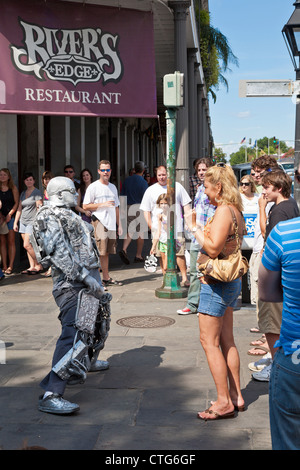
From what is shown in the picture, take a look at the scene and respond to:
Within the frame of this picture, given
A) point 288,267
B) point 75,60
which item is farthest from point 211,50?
point 288,267

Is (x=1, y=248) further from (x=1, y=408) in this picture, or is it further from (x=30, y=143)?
(x=1, y=408)

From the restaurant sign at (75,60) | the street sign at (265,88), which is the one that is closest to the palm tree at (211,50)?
the restaurant sign at (75,60)

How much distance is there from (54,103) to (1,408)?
6.80m

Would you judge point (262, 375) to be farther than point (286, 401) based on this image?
Yes

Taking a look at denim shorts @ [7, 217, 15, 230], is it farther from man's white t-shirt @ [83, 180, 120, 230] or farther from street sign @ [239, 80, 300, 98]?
street sign @ [239, 80, 300, 98]

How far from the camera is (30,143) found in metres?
13.7

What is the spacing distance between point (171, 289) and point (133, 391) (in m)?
4.00

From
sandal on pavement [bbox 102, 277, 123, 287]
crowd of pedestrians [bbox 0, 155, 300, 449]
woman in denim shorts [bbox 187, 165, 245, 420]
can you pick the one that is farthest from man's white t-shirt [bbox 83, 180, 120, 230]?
woman in denim shorts [bbox 187, 165, 245, 420]

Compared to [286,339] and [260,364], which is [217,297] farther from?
[286,339]

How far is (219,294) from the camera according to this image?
4457mm

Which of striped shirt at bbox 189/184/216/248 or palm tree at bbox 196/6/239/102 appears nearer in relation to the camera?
striped shirt at bbox 189/184/216/248

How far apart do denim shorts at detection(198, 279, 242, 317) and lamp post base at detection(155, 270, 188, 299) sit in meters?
4.49

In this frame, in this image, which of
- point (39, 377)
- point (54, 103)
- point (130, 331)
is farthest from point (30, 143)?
point (39, 377)

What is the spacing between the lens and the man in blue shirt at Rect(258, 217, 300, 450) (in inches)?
106
